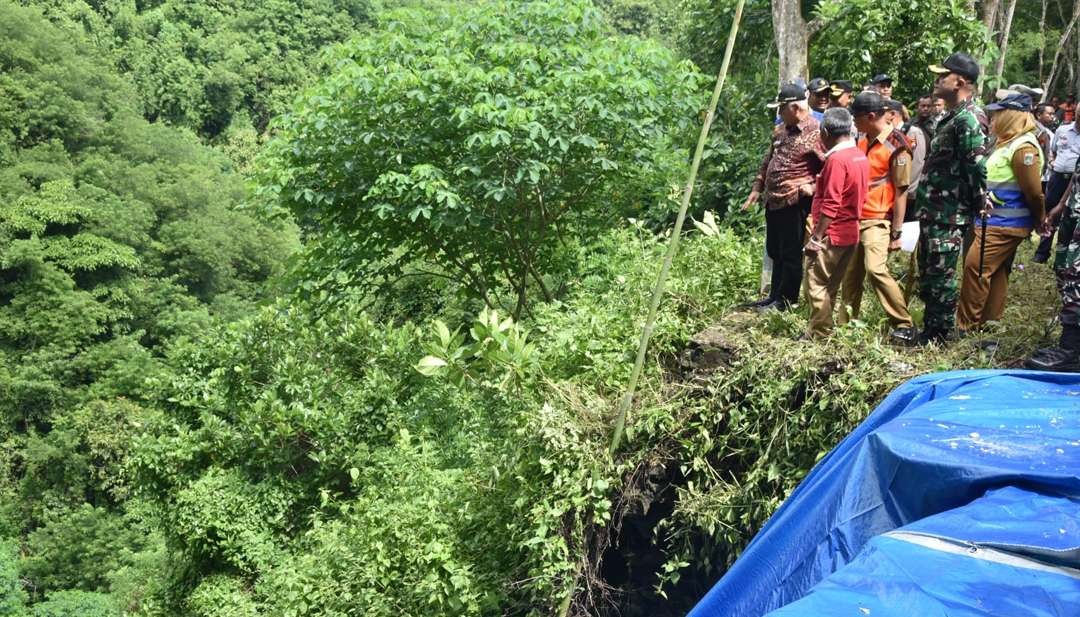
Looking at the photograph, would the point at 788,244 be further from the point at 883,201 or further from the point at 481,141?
the point at 481,141

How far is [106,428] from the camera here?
26281mm

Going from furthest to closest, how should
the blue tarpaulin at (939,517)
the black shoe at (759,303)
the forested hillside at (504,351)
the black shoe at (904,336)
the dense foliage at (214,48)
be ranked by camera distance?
the dense foliage at (214,48), the black shoe at (759,303), the forested hillside at (504,351), the black shoe at (904,336), the blue tarpaulin at (939,517)

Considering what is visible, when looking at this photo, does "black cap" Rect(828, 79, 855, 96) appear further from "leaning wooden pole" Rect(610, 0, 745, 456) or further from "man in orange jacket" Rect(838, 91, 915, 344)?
"leaning wooden pole" Rect(610, 0, 745, 456)

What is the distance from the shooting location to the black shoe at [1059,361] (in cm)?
400

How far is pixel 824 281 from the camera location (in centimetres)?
485

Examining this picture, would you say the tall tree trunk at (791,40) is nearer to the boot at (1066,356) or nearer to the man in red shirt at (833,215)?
the man in red shirt at (833,215)

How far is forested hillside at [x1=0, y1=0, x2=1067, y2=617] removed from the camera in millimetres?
4875

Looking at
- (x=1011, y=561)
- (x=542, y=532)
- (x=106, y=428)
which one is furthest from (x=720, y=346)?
(x=106, y=428)

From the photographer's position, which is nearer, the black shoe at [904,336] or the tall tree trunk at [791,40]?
the black shoe at [904,336]

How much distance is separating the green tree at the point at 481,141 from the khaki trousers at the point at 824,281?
3.31 m

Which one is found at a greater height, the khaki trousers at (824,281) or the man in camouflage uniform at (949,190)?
the man in camouflage uniform at (949,190)

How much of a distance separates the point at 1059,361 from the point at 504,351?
9.24ft

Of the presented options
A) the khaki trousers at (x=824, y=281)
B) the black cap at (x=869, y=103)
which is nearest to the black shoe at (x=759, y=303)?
the khaki trousers at (x=824, y=281)

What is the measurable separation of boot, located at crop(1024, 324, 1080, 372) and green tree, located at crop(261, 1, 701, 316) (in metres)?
4.49
